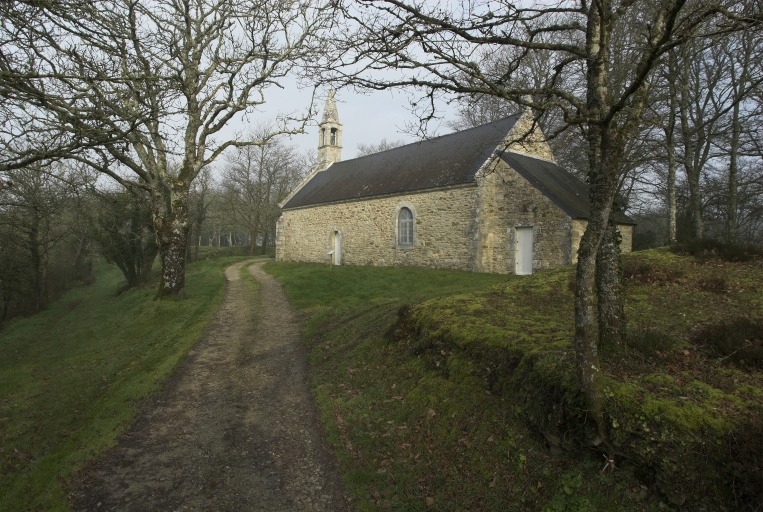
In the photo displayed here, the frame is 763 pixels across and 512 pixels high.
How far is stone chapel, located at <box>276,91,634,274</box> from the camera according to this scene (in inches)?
685

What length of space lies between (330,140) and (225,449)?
32.3 m

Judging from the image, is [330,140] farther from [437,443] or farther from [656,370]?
[656,370]

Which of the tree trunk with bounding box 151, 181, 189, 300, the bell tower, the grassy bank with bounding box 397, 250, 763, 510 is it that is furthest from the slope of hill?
the bell tower

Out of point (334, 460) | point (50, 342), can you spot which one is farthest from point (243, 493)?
point (50, 342)

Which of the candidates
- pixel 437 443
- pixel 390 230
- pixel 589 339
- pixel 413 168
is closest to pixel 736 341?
pixel 589 339

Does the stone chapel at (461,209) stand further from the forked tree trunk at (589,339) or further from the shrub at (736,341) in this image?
the forked tree trunk at (589,339)

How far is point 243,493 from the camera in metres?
4.55

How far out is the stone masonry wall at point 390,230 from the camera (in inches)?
768

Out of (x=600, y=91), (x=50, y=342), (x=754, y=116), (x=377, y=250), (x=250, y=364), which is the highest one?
(x=754, y=116)

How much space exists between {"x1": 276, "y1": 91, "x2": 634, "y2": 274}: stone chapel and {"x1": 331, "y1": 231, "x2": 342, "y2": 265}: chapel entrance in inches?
2.6

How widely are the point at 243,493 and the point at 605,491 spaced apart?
348cm

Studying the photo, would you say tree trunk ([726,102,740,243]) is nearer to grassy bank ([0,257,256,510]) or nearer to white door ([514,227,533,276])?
white door ([514,227,533,276])

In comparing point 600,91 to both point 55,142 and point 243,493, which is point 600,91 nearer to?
point 243,493

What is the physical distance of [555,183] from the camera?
19203mm
